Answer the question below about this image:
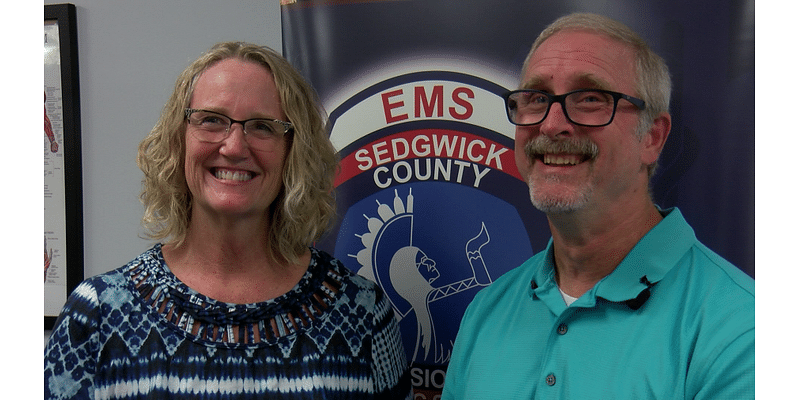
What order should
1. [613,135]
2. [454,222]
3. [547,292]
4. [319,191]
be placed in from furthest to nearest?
[454,222], [319,191], [547,292], [613,135]

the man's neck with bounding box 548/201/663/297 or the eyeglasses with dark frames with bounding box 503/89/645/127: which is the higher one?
the eyeglasses with dark frames with bounding box 503/89/645/127

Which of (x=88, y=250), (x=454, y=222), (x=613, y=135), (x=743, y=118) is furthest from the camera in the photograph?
(x=88, y=250)

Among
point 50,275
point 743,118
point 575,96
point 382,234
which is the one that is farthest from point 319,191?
point 50,275

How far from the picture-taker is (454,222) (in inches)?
73.5

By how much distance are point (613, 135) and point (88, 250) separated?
2.02 m

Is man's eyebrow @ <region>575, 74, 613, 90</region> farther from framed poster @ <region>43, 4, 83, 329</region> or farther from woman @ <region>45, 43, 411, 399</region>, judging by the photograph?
framed poster @ <region>43, 4, 83, 329</region>

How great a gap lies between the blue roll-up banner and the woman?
1.05ft

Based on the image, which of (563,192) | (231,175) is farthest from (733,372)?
(231,175)

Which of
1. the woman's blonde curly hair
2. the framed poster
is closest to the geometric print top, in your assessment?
the woman's blonde curly hair

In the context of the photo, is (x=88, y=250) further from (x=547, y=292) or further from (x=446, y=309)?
(x=547, y=292)

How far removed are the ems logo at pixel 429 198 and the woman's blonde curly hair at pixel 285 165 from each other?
327mm

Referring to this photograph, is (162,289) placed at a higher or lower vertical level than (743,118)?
lower

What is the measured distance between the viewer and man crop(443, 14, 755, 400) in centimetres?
115

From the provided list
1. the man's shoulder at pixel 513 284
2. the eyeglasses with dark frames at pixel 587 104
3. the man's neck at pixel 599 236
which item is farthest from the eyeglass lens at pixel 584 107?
the man's shoulder at pixel 513 284
